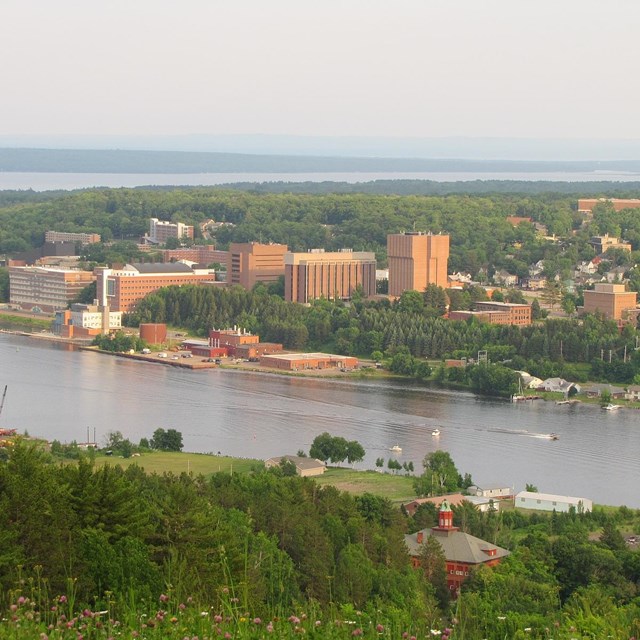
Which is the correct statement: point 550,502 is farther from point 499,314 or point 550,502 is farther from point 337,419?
point 499,314

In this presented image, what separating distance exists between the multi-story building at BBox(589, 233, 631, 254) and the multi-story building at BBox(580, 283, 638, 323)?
26.4ft

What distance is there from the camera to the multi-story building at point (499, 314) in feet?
78.3

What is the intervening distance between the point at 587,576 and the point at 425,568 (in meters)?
0.81

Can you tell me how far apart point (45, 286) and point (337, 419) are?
13360 mm

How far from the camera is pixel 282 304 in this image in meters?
25.2

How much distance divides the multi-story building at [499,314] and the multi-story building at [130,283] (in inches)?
210

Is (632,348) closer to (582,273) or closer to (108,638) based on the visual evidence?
(582,273)

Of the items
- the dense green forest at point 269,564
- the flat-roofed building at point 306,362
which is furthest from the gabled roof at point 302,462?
the flat-roofed building at point 306,362

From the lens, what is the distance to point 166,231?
38312mm

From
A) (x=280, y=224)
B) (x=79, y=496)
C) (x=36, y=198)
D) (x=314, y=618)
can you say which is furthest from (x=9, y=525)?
(x=36, y=198)

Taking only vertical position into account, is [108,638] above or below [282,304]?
above

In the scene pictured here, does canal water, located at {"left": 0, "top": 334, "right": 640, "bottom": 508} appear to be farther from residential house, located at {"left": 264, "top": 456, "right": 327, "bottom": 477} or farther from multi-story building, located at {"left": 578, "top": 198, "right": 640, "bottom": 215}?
multi-story building, located at {"left": 578, "top": 198, "right": 640, "bottom": 215}

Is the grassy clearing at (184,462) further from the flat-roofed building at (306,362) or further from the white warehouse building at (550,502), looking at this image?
the flat-roofed building at (306,362)

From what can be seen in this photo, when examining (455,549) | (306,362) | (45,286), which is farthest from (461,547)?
(45,286)
